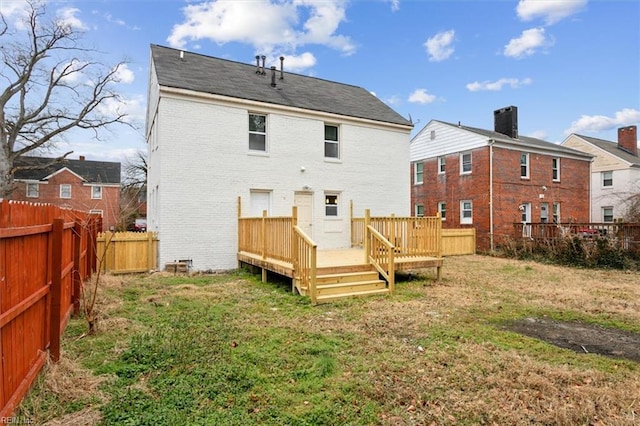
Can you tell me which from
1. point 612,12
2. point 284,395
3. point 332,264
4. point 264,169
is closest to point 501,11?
point 612,12

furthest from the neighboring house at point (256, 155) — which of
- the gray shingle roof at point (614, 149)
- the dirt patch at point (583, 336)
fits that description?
the gray shingle roof at point (614, 149)

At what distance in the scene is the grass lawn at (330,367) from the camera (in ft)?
10.7

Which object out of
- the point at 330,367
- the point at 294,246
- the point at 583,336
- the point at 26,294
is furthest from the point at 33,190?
the point at 583,336

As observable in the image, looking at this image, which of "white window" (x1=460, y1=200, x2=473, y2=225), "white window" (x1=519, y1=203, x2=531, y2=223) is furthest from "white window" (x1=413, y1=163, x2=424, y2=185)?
"white window" (x1=519, y1=203, x2=531, y2=223)

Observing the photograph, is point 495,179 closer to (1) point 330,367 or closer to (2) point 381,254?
(2) point 381,254

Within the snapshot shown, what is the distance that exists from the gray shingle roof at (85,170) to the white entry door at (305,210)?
31093 mm

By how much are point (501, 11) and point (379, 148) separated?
665cm

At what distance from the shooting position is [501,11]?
1325cm

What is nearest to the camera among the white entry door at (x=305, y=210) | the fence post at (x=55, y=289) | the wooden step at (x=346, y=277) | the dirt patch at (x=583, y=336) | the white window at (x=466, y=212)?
the fence post at (x=55, y=289)

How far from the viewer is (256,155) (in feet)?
41.9

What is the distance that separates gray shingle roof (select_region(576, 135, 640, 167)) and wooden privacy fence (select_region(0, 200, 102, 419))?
33761mm

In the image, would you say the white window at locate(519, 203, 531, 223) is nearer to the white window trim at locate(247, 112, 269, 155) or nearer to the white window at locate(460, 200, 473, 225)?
the white window at locate(460, 200, 473, 225)

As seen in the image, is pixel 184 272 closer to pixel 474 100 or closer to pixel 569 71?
pixel 569 71

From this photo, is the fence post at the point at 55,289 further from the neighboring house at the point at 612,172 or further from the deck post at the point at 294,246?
the neighboring house at the point at 612,172
